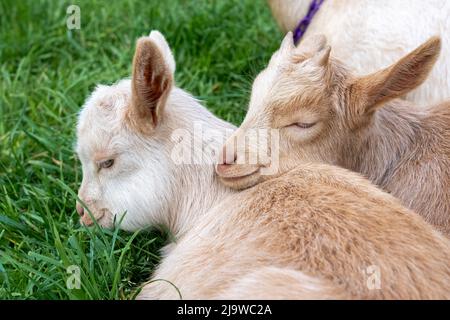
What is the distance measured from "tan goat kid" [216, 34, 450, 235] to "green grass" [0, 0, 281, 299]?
909 mm

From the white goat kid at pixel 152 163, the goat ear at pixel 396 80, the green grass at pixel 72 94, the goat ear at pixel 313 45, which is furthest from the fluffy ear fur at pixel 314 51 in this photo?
the green grass at pixel 72 94

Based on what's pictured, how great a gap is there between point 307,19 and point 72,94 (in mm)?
1920

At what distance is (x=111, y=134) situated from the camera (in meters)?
4.35

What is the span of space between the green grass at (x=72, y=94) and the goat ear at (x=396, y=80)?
53.1 inches

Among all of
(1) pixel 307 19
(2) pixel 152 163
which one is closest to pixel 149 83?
(2) pixel 152 163

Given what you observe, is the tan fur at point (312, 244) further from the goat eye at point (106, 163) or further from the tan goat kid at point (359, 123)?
the goat eye at point (106, 163)

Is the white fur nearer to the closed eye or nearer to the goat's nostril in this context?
the closed eye

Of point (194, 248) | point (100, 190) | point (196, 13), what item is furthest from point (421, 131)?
point (196, 13)

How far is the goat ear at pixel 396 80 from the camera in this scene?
13.8 ft

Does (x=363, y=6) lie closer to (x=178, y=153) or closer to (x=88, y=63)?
(x=178, y=153)

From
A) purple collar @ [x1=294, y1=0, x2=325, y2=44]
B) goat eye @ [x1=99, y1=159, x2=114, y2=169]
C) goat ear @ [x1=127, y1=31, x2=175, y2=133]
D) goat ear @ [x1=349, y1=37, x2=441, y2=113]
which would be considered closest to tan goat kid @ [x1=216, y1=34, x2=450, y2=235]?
goat ear @ [x1=349, y1=37, x2=441, y2=113]

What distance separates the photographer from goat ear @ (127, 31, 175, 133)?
4008mm

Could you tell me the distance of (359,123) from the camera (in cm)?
452

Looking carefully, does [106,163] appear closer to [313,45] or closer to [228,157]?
[228,157]
